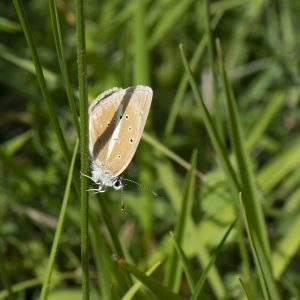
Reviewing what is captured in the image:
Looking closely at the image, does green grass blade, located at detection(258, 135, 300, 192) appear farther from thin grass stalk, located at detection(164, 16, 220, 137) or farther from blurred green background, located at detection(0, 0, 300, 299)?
thin grass stalk, located at detection(164, 16, 220, 137)

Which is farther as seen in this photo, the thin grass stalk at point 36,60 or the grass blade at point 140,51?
the grass blade at point 140,51

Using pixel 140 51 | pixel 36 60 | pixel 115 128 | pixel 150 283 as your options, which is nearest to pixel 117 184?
pixel 115 128

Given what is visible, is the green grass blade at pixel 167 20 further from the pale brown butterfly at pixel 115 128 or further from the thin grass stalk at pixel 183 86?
the pale brown butterfly at pixel 115 128

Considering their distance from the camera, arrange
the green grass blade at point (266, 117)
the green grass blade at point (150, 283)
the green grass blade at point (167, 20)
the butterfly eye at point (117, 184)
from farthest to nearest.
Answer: the green grass blade at point (167, 20)
the green grass blade at point (266, 117)
the butterfly eye at point (117, 184)
the green grass blade at point (150, 283)

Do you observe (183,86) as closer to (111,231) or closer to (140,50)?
(140,50)

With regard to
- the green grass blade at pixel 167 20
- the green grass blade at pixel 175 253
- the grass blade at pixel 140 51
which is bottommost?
the green grass blade at pixel 175 253

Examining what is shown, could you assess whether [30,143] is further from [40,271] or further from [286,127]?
[286,127]

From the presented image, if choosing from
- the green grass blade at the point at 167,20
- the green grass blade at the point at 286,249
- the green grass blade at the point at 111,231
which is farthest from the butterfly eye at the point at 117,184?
the green grass blade at the point at 167,20
